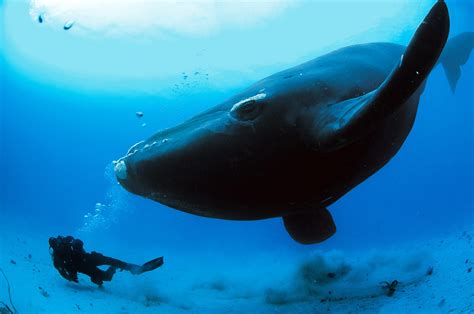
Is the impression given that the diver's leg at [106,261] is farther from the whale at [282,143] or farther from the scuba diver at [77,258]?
the whale at [282,143]

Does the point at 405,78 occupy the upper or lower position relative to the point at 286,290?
lower

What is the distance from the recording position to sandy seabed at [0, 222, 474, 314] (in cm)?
846

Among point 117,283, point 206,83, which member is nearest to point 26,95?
point 206,83

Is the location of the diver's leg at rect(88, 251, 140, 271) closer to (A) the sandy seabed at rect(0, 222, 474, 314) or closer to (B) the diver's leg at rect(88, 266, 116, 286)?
(B) the diver's leg at rect(88, 266, 116, 286)

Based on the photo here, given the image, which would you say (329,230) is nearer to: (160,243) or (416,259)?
(416,259)

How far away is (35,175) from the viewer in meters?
32.6

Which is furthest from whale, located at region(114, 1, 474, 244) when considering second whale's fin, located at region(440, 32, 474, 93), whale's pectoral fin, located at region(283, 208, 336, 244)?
second whale's fin, located at region(440, 32, 474, 93)

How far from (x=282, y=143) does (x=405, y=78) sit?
819 mm

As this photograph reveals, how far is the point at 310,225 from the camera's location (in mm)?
3469

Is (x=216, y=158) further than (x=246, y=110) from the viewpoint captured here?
No

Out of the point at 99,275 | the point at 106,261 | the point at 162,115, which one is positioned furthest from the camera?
the point at 162,115

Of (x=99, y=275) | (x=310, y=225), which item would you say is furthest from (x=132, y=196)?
(x=310, y=225)

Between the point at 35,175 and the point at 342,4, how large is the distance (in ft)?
91.6

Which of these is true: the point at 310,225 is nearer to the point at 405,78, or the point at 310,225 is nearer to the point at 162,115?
the point at 405,78
